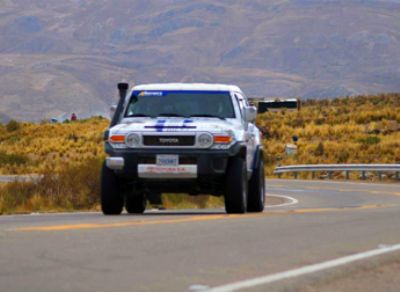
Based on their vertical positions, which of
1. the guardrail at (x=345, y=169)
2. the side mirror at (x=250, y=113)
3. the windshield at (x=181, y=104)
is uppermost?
the windshield at (x=181, y=104)

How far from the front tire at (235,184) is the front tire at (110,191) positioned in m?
1.56

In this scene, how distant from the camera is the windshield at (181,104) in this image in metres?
17.1

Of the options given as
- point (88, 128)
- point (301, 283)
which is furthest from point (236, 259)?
point (88, 128)

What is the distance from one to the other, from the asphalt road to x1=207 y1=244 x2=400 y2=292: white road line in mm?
11

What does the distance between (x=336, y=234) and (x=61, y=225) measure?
300cm

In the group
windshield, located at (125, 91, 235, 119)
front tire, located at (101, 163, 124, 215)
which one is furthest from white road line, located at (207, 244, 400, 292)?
windshield, located at (125, 91, 235, 119)

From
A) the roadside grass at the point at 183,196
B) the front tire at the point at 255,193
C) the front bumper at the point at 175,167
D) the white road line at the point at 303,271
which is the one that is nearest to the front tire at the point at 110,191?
the front bumper at the point at 175,167

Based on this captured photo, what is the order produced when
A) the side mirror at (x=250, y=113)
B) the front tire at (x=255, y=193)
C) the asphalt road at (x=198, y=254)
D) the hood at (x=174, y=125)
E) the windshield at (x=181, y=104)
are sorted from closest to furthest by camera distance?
the asphalt road at (x=198, y=254) → the hood at (x=174, y=125) → the windshield at (x=181, y=104) → the side mirror at (x=250, y=113) → the front tire at (x=255, y=193)

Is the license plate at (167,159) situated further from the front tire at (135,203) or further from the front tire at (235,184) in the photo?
the front tire at (135,203)

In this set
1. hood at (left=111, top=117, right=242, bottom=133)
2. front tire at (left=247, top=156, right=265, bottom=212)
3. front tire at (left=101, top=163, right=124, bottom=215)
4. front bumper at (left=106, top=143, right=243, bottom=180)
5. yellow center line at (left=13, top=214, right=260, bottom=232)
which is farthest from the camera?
front tire at (left=247, top=156, right=265, bottom=212)

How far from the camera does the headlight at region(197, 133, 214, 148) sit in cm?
1592

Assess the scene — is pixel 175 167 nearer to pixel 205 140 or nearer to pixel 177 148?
pixel 177 148

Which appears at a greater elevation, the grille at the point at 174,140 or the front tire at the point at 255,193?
the grille at the point at 174,140

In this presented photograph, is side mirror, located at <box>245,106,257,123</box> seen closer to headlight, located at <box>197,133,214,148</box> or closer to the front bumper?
the front bumper
